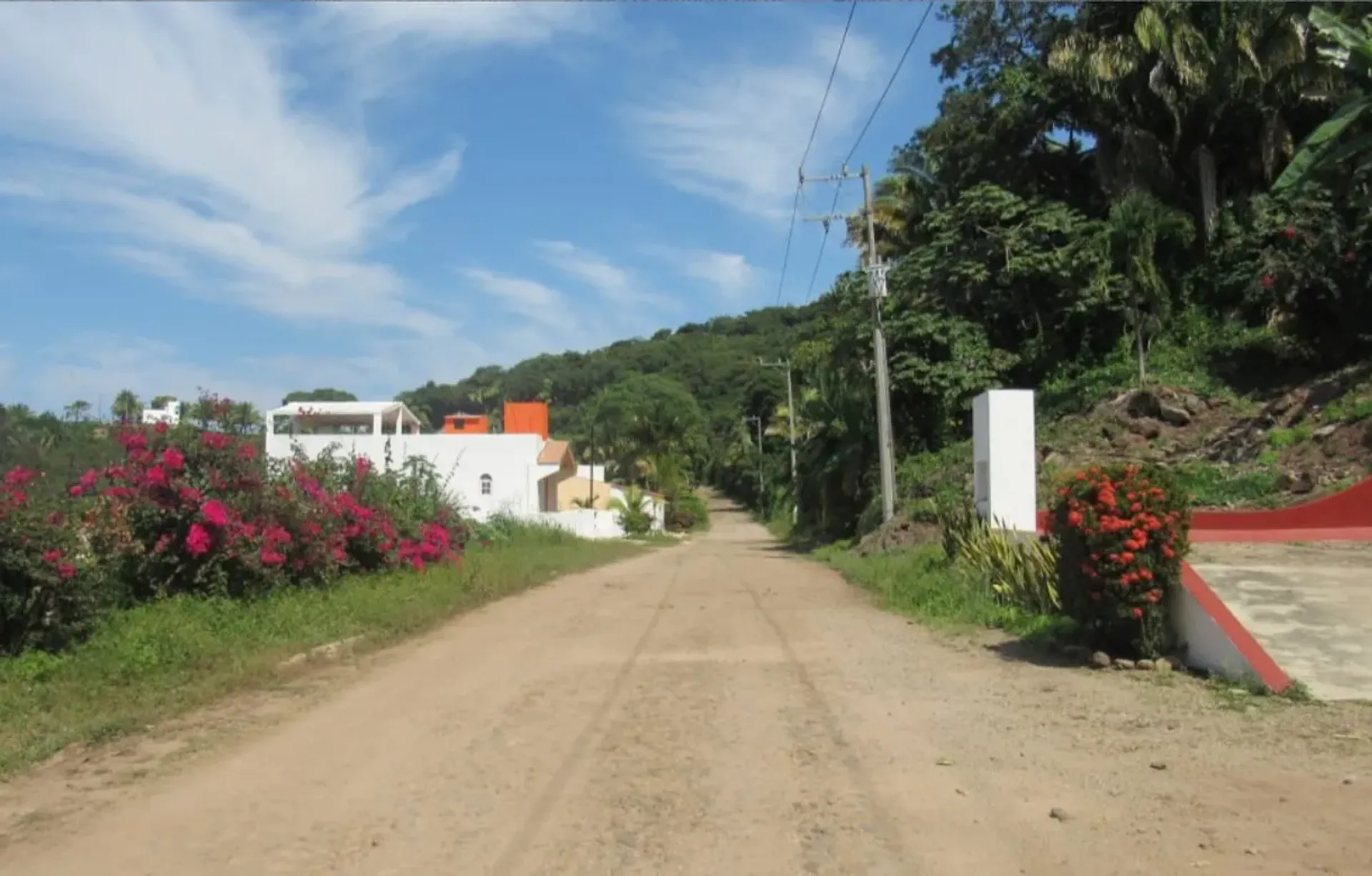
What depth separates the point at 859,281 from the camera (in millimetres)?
39781

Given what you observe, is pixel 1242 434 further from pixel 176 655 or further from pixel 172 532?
pixel 176 655

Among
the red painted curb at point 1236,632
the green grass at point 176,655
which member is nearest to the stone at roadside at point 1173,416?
the red painted curb at point 1236,632

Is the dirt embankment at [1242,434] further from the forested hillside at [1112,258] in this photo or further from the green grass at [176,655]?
the green grass at [176,655]

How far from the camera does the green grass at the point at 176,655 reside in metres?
8.60

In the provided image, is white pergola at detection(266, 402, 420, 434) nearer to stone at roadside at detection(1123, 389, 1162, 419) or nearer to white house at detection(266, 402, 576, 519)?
white house at detection(266, 402, 576, 519)

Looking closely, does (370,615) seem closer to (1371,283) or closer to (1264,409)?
(1264,409)

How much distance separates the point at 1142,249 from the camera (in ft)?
101

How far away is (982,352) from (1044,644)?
2329 centimetres

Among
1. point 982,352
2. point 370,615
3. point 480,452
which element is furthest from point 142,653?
point 480,452

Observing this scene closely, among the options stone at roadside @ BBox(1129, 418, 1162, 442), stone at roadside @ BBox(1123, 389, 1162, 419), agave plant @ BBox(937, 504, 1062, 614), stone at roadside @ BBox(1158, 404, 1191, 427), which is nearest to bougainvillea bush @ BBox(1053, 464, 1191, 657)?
agave plant @ BBox(937, 504, 1062, 614)

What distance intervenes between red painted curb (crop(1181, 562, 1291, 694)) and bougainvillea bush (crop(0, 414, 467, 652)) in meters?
10.5

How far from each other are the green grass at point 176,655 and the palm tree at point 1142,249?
2145 cm

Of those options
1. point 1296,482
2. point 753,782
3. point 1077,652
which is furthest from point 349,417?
point 753,782

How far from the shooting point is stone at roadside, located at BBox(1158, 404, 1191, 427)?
2752cm
